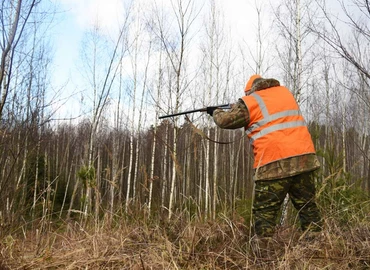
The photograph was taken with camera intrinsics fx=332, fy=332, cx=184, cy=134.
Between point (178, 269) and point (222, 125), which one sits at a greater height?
point (222, 125)

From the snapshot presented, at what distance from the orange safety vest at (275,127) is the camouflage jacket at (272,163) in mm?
44

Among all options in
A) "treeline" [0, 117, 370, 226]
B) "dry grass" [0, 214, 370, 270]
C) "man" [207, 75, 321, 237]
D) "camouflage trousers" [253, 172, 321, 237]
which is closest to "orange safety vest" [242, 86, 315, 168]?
"man" [207, 75, 321, 237]

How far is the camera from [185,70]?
1290 cm

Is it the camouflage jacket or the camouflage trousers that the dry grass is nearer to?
the camouflage trousers

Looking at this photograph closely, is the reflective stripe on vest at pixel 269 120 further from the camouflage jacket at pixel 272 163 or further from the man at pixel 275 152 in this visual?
the camouflage jacket at pixel 272 163

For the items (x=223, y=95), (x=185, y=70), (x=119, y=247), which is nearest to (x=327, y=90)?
(x=223, y=95)

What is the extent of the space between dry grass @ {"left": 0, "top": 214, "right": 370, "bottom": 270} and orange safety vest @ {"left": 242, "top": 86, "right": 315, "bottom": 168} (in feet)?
2.12

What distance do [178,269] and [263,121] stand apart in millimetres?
1481

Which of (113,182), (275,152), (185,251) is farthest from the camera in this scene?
(275,152)

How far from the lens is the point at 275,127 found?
9.34 feet

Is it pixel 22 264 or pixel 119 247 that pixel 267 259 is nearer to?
pixel 119 247

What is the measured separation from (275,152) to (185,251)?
3.67 ft

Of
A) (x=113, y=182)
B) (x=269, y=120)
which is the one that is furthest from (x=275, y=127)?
(x=113, y=182)

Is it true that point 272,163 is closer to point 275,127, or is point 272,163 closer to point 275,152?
point 275,152
